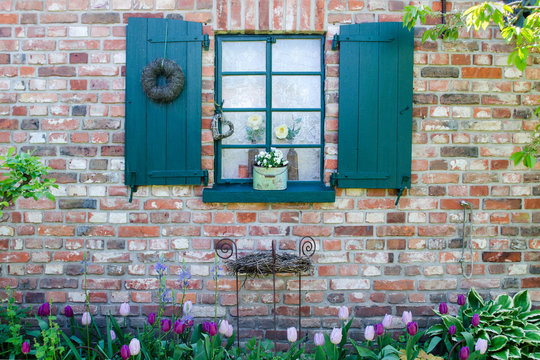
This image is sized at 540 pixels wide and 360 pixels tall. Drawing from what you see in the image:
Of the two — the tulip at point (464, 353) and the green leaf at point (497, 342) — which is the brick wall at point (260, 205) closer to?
the green leaf at point (497, 342)

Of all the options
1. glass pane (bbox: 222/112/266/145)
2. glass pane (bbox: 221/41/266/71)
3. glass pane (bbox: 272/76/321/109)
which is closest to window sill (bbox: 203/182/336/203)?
glass pane (bbox: 222/112/266/145)

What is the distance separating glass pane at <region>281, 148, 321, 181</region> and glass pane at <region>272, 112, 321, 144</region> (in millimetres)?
70

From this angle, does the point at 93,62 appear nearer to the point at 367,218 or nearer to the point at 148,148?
the point at 148,148

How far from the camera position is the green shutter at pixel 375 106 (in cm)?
304

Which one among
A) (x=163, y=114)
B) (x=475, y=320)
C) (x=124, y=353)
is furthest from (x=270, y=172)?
(x=475, y=320)

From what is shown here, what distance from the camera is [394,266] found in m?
3.11

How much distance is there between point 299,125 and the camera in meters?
3.22

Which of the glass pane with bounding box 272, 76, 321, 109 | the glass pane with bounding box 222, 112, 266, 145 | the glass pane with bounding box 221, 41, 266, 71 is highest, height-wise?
the glass pane with bounding box 221, 41, 266, 71

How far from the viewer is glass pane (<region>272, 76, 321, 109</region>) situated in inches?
127

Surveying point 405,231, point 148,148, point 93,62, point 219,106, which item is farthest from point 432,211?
point 93,62

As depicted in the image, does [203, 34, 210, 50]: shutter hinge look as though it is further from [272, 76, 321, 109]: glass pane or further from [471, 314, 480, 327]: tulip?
[471, 314, 480, 327]: tulip

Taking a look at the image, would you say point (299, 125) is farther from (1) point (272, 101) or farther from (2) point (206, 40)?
(2) point (206, 40)

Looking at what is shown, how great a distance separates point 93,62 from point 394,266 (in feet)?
7.94

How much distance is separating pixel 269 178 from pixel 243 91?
2.17 feet
